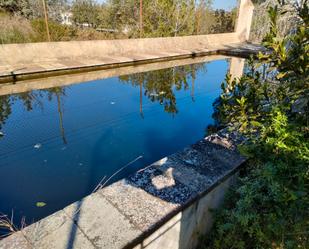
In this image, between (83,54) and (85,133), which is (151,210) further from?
(83,54)

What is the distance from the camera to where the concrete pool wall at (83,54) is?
5.71 metres

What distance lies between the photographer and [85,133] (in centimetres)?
321

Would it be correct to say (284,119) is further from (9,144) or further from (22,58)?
(22,58)

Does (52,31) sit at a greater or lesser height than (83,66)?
greater

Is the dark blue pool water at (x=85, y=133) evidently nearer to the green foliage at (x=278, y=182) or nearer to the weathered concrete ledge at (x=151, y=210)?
the weathered concrete ledge at (x=151, y=210)

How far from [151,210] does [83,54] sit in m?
6.74

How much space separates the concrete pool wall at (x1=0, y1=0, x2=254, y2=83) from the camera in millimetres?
5715

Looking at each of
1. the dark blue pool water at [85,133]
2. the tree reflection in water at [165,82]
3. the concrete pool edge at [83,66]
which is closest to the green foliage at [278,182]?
the dark blue pool water at [85,133]

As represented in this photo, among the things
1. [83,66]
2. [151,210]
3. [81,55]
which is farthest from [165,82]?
[151,210]

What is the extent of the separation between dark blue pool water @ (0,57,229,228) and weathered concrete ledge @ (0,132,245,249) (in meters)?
0.79

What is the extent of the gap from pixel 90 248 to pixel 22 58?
6236 mm

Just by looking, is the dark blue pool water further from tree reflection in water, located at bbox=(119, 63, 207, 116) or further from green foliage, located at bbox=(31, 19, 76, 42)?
green foliage, located at bbox=(31, 19, 76, 42)

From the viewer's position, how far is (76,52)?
279 inches

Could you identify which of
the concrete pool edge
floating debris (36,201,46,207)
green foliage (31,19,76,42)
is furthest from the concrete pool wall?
floating debris (36,201,46,207)
